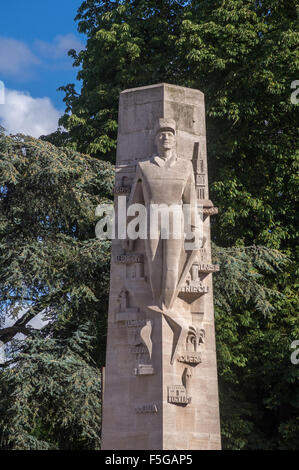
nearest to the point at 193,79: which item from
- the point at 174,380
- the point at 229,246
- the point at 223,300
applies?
the point at 229,246

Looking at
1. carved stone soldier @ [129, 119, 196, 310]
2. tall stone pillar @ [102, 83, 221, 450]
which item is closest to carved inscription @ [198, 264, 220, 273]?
tall stone pillar @ [102, 83, 221, 450]

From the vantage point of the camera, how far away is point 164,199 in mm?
12344

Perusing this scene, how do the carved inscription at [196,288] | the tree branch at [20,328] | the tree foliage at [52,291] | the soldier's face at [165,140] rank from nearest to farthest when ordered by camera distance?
1. the carved inscription at [196,288]
2. the soldier's face at [165,140]
3. the tree foliage at [52,291]
4. the tree branch at [20,328]

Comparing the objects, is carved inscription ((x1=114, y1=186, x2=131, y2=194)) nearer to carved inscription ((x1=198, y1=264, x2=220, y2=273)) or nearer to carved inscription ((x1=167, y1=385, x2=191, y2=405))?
carved inscription ((x1=198, y1=264, x2=220, y2=273))

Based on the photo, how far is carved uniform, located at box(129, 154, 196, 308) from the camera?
39.9 feet

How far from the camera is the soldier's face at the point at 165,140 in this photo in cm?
1269

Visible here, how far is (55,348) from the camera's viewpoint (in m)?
18.5

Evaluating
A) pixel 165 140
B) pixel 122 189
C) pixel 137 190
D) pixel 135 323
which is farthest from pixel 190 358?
pixel 165 140

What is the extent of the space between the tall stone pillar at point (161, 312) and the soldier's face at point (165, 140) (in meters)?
0.02

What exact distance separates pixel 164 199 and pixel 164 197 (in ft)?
0.11

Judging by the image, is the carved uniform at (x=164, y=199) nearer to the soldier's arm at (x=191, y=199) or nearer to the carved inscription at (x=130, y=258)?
the soldier's arm at (x=191, y=199)

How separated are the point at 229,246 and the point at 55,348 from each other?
19.9ft

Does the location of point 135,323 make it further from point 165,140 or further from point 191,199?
point 165,140

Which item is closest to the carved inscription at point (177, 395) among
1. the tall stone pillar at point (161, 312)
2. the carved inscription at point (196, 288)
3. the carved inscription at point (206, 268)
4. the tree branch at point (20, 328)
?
the tall stone pillar at point (161, 312)
